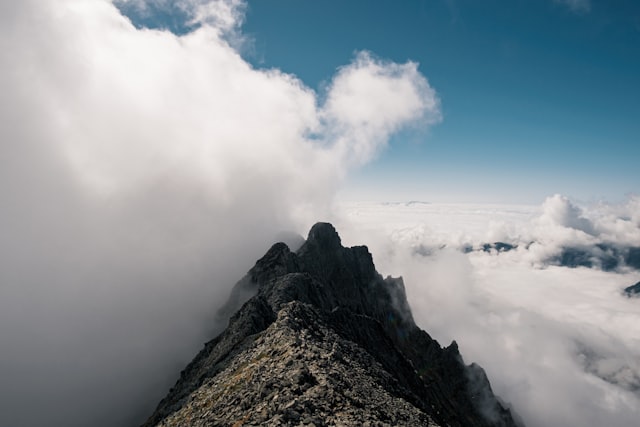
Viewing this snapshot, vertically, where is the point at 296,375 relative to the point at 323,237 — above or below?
below

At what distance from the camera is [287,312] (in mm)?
60844

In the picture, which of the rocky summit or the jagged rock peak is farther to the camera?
the jagged rock peak

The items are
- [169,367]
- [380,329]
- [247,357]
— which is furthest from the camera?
[169,367]

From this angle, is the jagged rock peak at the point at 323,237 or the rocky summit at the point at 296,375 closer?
the rocky summit at the point at 296,375

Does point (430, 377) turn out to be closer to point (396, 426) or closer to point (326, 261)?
point (326, 261)

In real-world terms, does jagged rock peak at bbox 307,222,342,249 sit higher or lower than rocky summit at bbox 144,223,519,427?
higher

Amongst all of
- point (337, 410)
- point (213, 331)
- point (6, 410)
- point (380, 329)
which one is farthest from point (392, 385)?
point (6, 410)

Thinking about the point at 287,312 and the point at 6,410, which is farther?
the point at 6,410

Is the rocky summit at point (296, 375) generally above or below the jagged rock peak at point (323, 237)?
below

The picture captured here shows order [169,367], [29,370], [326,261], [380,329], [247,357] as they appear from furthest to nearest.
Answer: [326,261]
[29,370]
[169,367]
[380,329]
[247,357]

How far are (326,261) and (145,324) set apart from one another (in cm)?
10754

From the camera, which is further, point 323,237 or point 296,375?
point 323,237

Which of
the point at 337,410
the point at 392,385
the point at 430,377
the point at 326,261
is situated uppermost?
the point at 326,261

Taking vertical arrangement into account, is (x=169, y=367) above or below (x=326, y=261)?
below
